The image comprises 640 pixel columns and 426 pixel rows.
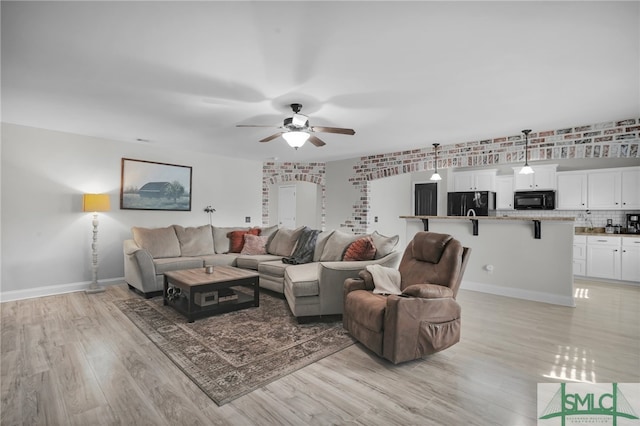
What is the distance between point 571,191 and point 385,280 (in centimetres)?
544

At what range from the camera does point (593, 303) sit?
167 inches

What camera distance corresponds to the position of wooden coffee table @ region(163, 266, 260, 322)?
3432 millimetres

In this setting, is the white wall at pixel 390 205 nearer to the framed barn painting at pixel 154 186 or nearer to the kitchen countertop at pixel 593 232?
the kitchen countertop at pixel 593 232

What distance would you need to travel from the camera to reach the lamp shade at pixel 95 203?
448 centimetres

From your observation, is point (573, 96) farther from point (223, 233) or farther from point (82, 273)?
point (82, 273)

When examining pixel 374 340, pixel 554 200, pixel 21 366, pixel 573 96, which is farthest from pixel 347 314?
pixel 554 200

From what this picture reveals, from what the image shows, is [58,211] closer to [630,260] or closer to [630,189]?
[630,260]

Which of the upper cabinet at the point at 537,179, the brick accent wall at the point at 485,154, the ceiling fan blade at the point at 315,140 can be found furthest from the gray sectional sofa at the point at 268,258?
the upper cabinet at the point at 537,179

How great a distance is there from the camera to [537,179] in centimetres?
655

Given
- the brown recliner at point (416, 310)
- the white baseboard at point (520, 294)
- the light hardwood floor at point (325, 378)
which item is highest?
the brown recliner at point (416, 310)

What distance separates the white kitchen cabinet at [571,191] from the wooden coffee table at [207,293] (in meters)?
6.24

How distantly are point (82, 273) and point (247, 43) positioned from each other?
14.9ft

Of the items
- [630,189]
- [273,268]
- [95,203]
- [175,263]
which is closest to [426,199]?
[630,189]

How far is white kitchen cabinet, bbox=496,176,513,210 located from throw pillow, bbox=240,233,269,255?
5.28 metres
